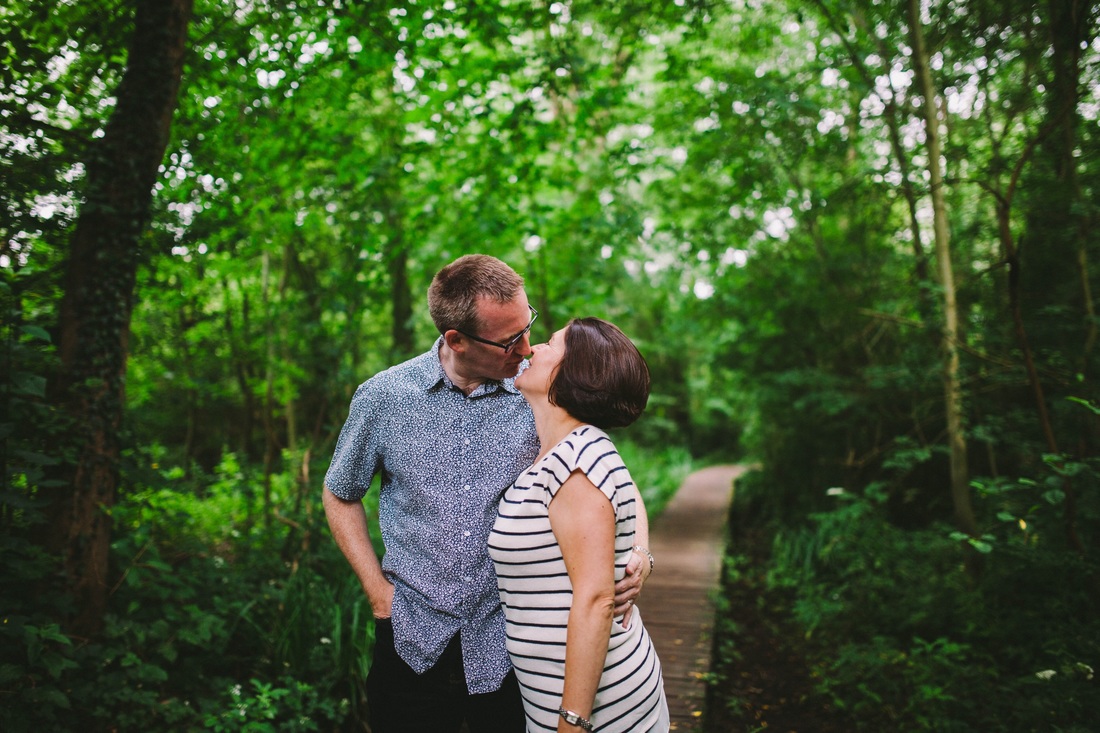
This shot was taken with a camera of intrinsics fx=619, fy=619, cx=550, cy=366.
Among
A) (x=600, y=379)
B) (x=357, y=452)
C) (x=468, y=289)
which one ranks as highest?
(x=468, y=289)

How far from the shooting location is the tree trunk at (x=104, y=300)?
2.77m

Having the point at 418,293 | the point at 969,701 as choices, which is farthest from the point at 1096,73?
the point at 418,293

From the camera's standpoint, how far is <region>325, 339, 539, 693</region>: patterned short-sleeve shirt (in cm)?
168

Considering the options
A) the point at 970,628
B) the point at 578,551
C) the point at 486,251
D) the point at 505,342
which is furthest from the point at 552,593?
the point at 486,251

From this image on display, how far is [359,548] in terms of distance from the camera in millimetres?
1852

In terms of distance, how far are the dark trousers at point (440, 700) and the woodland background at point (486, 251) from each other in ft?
5.01

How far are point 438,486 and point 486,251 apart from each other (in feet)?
13.3

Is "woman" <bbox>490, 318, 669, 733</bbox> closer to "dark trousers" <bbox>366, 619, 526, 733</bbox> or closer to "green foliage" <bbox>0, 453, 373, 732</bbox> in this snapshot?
"dark trousers" <bbox>366, 619, 526, 733</bbox>

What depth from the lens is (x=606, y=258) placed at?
631 cm

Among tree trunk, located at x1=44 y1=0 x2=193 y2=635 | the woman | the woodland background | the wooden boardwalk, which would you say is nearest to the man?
→ the woman

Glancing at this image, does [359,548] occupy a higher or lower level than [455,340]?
lower

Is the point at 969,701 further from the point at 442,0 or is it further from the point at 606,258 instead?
the point at 442,0

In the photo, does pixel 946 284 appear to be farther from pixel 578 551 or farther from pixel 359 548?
pixel 359 548

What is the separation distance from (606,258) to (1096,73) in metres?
3.82
